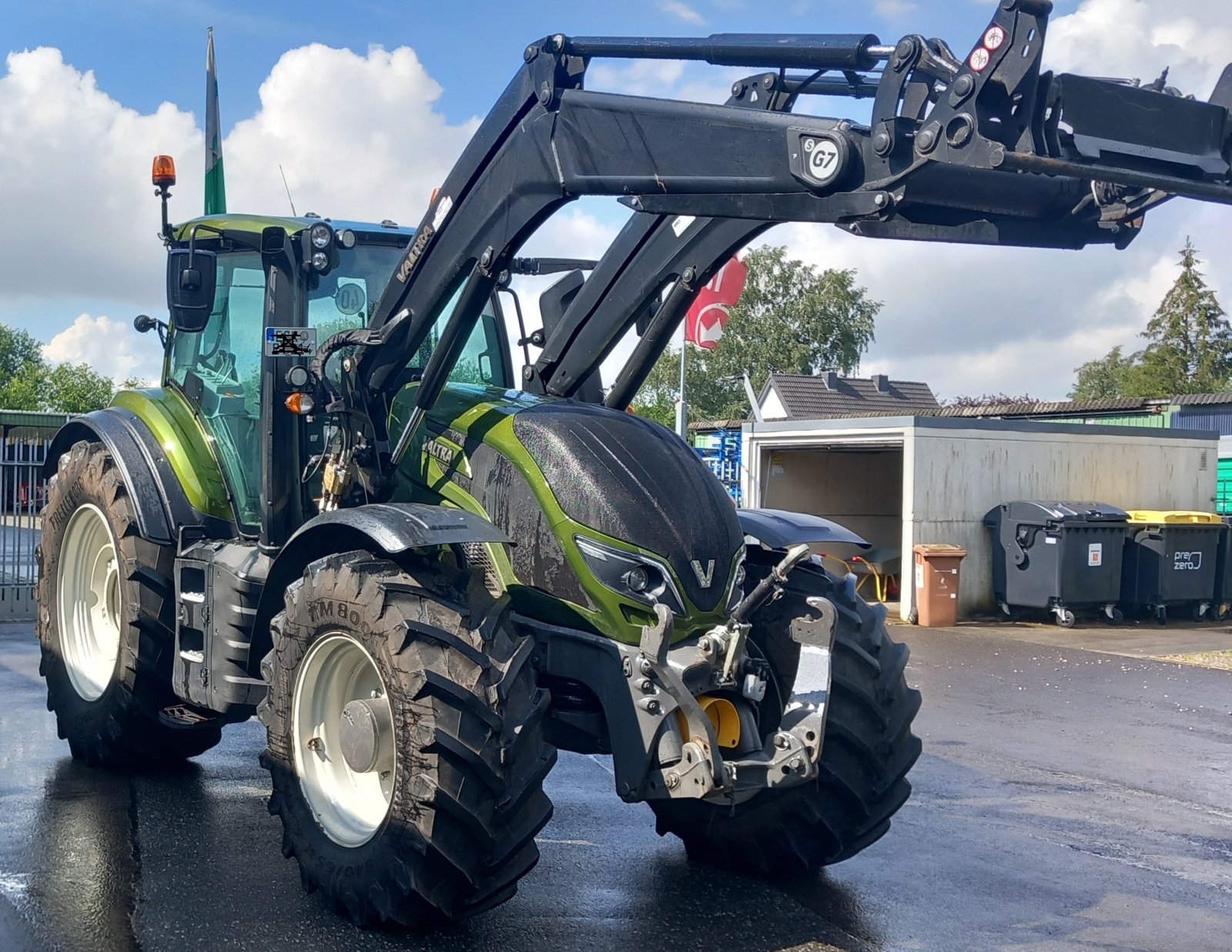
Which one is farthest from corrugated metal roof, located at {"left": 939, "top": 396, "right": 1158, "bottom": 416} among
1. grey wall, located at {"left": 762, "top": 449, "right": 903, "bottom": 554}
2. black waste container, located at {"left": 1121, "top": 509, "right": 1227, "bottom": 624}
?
black waste container, located at {"left": 1121, "top": 509, "right": 1227, "bottom": 624}

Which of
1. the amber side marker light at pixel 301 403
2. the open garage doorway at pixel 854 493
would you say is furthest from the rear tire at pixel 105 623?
the open garage doorway at pixel 854 493

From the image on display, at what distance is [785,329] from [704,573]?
53519 mm

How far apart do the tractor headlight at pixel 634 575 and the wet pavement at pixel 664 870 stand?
58 cm

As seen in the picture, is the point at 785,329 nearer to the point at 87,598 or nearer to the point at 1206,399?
the point at 1206,399

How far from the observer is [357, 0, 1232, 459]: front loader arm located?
3.61 m

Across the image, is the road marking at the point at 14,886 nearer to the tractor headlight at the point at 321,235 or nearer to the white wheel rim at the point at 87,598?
the white wheel rim at the point at 87,598

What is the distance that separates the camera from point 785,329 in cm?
5750

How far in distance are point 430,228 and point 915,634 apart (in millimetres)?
11396

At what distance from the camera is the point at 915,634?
1554cm

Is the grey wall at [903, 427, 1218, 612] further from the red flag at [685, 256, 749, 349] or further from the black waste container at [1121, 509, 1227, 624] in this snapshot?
the red flag at [685, 256, 749, 349]

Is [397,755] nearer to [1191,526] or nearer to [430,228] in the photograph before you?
[430,228]

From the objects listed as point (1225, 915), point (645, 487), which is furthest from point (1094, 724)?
point (645, 487)

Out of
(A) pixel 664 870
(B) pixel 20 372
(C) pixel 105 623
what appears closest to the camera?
(A) pixel 664 870

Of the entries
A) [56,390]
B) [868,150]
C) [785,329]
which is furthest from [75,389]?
[868,150]
